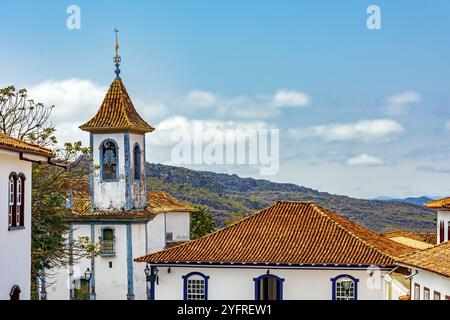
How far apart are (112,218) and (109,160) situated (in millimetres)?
3057

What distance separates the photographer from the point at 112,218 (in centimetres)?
4609

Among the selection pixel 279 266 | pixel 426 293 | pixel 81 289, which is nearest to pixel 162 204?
pixel 81 289

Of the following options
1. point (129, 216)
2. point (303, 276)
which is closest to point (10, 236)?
point (303, 276)

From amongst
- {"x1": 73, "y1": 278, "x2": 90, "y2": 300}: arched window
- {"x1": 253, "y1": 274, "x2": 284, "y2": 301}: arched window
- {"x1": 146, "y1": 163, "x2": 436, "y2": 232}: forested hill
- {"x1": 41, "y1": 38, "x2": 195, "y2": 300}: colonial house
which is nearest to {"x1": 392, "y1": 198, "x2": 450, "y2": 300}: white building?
{"x1": 253, "y1": 274, "x2": 284, "y2": 301}: arched window

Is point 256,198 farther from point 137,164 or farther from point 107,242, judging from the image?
point 107,242

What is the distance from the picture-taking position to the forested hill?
91.3 m

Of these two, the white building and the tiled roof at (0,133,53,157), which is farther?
the white building

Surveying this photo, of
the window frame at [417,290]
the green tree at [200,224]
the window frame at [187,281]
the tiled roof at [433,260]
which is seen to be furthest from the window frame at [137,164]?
the window frame at [417,290]

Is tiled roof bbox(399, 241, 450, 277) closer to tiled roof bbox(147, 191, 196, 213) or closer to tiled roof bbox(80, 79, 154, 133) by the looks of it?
tiled roof bbox(80, 79, 154, 133)

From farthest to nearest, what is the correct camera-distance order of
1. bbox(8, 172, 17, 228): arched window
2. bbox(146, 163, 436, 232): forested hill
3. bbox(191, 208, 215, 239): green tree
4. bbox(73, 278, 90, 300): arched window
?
bbox(146, 163, 436, 232): forested hill
bbox(191, 208, 215, 239): green tree
bbox(73, 278, 90, 300): arched window
bbox(8, 172, 17, 228): arched window

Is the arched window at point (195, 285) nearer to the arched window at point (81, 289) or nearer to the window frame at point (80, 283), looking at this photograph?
the window frame at point (80, 283)

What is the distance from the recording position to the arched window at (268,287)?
32.5 m

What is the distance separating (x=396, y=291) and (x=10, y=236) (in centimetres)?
1590
